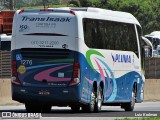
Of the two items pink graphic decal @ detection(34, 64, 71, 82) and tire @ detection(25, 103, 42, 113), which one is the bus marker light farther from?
tire @ detection(25, 103, 42, 113)

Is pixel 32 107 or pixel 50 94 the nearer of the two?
pixel 50 94

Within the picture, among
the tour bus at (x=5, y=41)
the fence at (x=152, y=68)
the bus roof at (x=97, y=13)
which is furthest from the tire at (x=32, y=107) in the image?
the fence at (x=152, y=68)

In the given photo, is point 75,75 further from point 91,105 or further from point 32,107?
point 32,107

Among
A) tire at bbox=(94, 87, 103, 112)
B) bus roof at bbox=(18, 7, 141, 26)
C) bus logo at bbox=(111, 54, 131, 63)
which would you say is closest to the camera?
bus roof at bbox=(18, 7, 141, 26)

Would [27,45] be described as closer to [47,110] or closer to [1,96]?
[47,110]

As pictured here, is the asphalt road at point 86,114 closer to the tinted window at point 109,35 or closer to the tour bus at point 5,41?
the tinted window at point 109,35

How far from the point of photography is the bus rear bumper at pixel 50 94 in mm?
27250

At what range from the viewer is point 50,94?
1075 inches

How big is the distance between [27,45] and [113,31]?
4.45 meters

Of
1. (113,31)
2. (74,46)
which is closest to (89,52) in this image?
(74,46)

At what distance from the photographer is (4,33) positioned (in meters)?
50.1

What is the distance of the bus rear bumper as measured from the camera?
1073 inches

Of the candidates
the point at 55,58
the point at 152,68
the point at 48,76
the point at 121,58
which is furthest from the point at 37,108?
the point at 152,68

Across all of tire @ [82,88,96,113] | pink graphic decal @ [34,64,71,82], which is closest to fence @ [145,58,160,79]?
tire @ [82,88,96,113]
